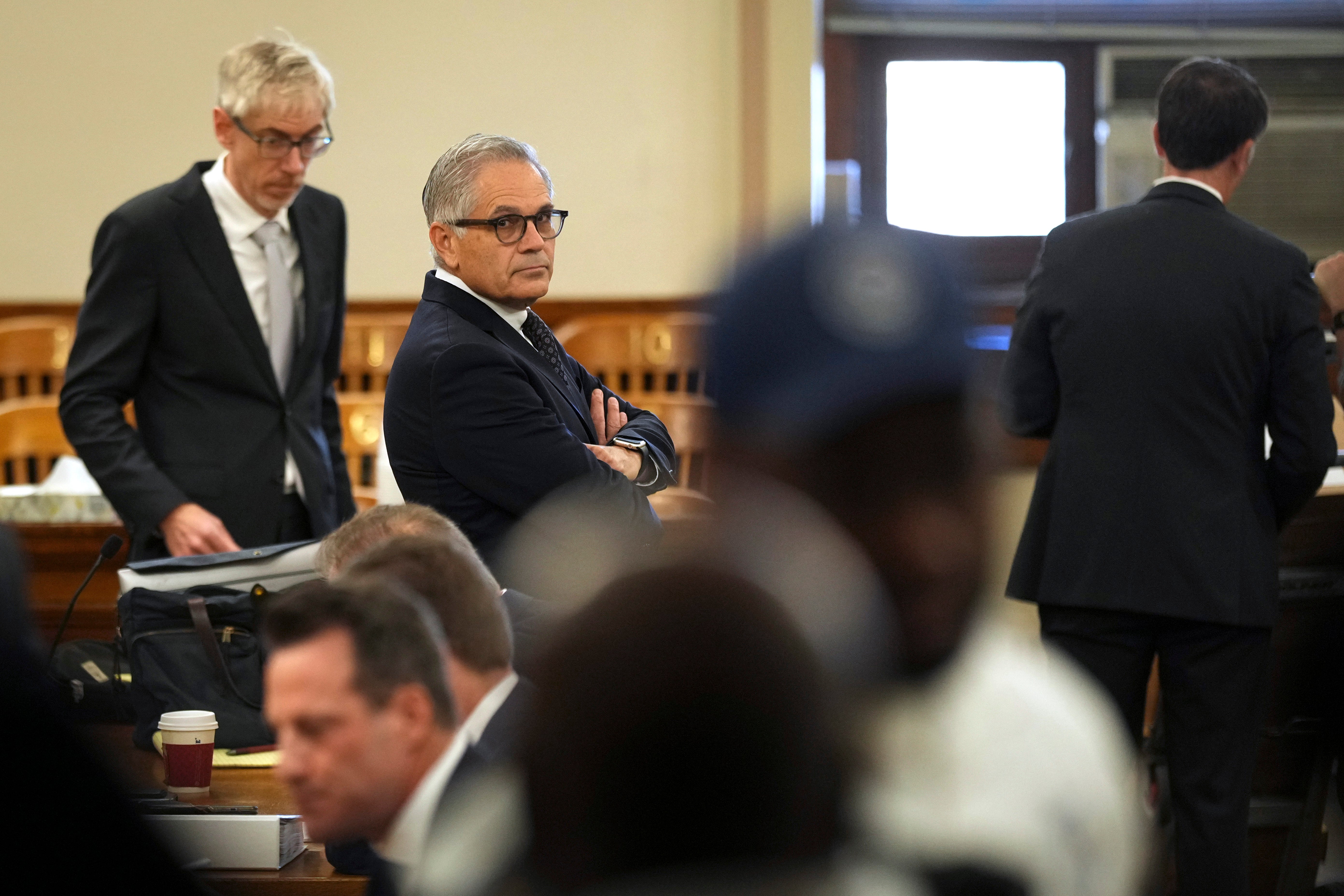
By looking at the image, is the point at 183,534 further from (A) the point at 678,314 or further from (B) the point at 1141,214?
(A) the point at 678,314

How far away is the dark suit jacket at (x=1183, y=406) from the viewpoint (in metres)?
2.60

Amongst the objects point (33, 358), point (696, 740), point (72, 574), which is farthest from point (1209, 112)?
point (33, 358)

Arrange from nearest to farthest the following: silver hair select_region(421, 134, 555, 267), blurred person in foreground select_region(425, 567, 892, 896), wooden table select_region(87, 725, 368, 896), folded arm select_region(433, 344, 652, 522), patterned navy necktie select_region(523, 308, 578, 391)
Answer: blurred person in foreground select_region(425, 567, 892, 896)
wooden table select_region(87, 725, 368, 896)
folded arm select_region(433, 344, 652, 522)
silver hair select_region(421, 134, 555, 267)
patterned navy necktie select_region(523, 308, 578, 391)

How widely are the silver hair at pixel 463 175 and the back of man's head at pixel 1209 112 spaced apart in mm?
1200

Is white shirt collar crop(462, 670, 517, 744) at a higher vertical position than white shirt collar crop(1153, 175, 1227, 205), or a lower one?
lower

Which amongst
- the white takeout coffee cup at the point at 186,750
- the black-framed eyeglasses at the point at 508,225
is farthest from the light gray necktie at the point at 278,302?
the white takeout coffee cup at the point at 186,750

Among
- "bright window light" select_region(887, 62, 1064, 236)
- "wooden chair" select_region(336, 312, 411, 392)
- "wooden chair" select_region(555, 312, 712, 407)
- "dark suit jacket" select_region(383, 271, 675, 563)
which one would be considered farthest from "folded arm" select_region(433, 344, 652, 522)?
"bright window light" select_region(887, 62, 1064, 236)

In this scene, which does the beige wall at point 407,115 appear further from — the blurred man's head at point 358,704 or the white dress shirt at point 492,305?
the blurred man's head at point 358,704

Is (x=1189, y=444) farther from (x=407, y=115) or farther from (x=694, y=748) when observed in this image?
(x=407, y=115)

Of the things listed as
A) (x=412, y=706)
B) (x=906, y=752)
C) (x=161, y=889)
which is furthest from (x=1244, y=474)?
(x=161, y=889)

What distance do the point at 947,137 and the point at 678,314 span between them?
125 centimetres

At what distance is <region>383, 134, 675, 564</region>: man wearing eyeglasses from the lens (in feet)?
7.18

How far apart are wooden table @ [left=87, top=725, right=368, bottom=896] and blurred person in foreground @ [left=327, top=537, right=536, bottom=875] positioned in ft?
0.20

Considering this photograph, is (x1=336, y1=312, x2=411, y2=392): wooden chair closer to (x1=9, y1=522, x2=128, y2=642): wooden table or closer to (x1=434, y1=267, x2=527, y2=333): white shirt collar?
(x1=9, y1=522, x2=128, y2=642): wooden table
